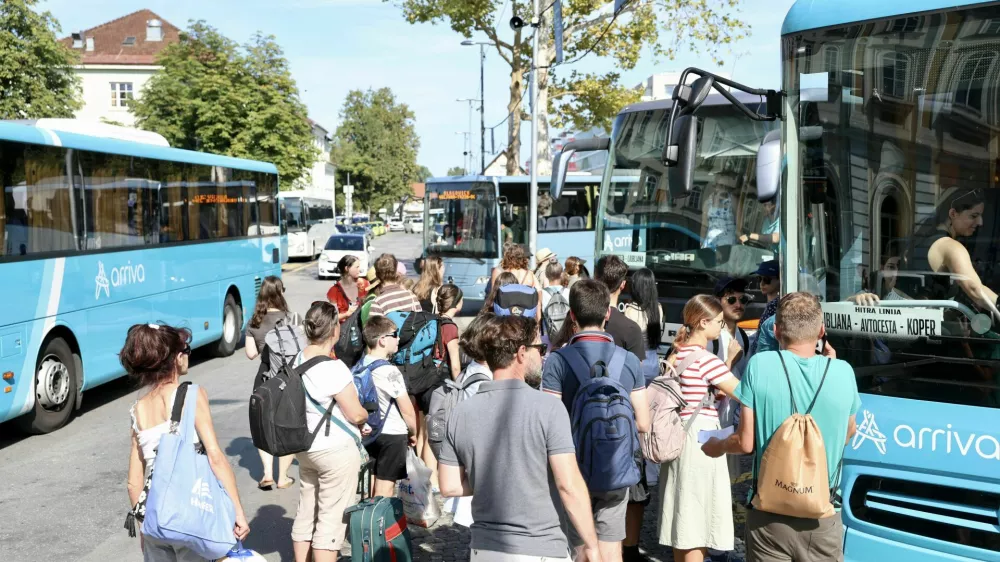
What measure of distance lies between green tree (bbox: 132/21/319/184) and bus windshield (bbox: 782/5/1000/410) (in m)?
33.6

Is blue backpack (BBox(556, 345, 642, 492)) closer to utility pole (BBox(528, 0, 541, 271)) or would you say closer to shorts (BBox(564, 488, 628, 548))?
shorts (BBox(564, 488, 628, 548))

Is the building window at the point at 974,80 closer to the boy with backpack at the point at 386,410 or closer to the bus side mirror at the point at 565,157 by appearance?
the boy with backpack at the point at 386,410

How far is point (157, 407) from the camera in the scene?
408 centimetres

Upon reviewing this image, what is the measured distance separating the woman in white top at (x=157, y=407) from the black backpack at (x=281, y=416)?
0.79 metres

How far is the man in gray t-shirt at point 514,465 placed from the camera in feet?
11.8

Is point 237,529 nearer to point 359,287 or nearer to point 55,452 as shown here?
point 359,287

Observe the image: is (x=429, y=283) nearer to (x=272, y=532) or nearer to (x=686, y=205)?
(x=272, y=532)

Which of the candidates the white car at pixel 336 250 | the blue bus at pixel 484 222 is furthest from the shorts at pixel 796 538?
the white car at pixel 336 250

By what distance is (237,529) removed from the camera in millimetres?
4137

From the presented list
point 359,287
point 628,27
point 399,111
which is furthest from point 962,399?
point 399,111

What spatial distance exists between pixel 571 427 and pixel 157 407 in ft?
5.82

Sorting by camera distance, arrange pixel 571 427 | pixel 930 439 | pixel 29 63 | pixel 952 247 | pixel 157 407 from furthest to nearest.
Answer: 1. pixel 29 63
2. pixel 952 247
3. pixel 930 439
4. pixel 571 427
5. pixel 157 407

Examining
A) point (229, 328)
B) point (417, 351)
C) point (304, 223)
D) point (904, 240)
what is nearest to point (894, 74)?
point (904, 240)

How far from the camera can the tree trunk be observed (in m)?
28.1
